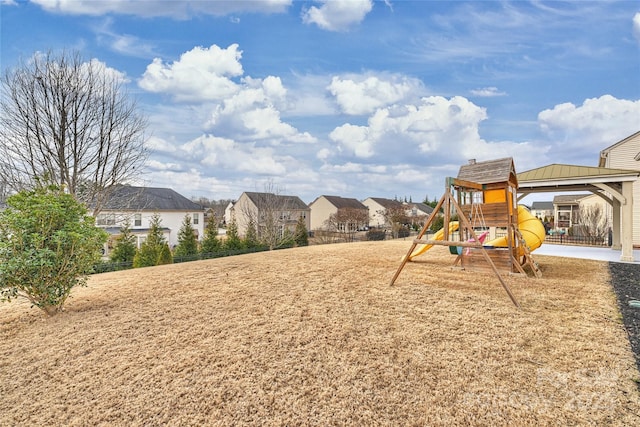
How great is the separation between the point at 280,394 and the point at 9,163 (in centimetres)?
1325

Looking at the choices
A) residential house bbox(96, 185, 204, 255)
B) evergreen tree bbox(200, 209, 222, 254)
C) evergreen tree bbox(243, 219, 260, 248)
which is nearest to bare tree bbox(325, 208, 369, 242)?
→ residential house bbox(96, 185, 204, 255)

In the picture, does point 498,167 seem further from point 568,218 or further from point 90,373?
point 568,218

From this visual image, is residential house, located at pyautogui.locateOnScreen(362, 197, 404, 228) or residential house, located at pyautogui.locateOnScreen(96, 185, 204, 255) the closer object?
residential house, located at pyautogui.locateOnScreen(96, 185, 204, 255)

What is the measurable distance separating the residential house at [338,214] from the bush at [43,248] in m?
34.3

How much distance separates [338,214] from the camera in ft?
129

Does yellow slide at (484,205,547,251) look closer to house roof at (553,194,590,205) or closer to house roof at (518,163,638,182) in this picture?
house roof at (518,163,638,182)

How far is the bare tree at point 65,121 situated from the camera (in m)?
9.67

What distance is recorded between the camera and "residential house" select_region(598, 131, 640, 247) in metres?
13.8

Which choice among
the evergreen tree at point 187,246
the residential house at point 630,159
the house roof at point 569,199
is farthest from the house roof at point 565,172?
the house roof at point 569,199

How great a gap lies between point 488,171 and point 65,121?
1340 centimetres

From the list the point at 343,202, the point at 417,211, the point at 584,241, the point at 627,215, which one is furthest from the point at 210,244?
the point at 417,211

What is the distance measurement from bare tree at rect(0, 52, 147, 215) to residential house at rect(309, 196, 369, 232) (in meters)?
29.9

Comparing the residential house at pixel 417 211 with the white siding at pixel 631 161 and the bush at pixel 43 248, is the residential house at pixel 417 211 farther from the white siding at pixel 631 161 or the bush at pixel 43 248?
the bush at pixel 43 248

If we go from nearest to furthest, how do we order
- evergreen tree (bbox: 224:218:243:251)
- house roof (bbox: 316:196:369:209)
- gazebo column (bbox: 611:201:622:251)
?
gazebo column (bbox: 611:201:622:251) → evergreen tree (bbox: 224:218:243:251) → house roof (bbox: 316:196:369:209)
